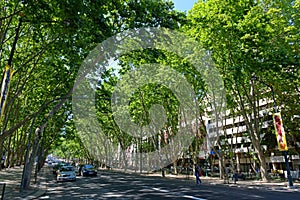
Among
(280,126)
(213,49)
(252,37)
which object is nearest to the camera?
(252,37)

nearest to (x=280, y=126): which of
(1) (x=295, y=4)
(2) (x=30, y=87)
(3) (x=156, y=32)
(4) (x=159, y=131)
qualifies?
(1) (x=295, y=4)

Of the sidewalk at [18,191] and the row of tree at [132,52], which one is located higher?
the row of tree at [132,52]

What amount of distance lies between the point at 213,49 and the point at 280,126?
24.0ft

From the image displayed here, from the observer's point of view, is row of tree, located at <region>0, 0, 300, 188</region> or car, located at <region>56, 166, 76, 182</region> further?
car, located at <region>56, 166, 76, 182</region>

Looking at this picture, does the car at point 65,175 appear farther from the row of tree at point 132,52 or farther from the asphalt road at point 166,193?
the asphalt road at point 166,193

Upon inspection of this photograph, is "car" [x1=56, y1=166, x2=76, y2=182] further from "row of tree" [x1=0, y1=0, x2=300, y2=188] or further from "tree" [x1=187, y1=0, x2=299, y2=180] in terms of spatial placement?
"tree" [x1=187, y1=0, x2=299, y2=180]

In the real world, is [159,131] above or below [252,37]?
below

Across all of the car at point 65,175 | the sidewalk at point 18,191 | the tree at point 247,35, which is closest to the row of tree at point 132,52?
the tree at point 247,35

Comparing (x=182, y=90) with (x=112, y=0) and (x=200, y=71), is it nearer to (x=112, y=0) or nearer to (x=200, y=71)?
(x=200, y=71)

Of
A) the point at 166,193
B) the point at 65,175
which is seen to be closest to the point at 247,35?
the point at 166,193

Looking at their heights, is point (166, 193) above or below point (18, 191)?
above

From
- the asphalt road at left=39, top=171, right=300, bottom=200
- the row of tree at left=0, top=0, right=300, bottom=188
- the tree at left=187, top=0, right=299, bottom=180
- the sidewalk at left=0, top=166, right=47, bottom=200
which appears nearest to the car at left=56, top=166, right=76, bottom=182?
the sidewalk at left=0, top=166, right=47, bottom=200

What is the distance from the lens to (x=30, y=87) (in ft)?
74.0

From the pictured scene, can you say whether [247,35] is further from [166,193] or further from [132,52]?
[166,193]
